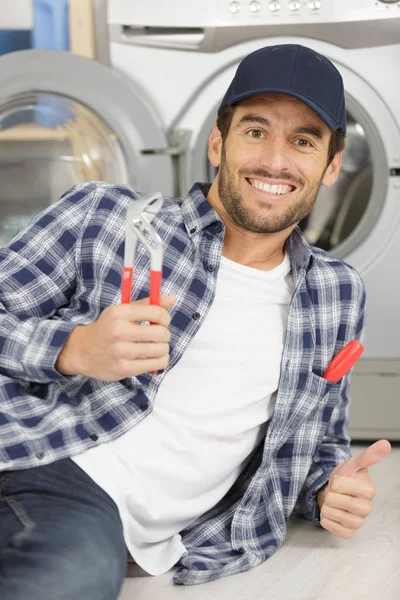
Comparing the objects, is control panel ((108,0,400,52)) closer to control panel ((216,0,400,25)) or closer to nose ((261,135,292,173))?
control panel ((216,0,400,25))

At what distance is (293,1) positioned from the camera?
1.81 metres

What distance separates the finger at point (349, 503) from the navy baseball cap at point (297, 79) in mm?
541

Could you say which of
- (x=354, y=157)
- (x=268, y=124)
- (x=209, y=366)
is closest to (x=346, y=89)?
(x=354, y=157)

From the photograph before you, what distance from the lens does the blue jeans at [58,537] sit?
3.00ft

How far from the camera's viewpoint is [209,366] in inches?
47.3

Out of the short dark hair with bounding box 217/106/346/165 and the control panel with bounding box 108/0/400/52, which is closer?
the short dark hair with bounding box 217/106/346/165

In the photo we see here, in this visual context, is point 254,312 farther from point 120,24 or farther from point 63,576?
point 120,24

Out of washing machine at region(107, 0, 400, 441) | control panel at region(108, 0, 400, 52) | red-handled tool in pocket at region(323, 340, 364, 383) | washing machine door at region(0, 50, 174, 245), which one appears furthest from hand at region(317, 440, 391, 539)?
control panel at region(108, 0, 400, 52)

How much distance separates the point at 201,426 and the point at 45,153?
0.94 metres

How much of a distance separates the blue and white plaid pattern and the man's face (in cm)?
5

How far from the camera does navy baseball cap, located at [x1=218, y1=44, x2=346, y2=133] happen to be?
1.19 metres

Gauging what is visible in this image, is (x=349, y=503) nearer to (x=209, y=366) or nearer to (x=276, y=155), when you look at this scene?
(x=209, y=366)

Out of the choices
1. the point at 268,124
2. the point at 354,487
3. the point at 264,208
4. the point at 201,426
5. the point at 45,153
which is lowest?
the point at 354,487

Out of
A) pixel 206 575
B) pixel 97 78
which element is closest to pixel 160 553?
pixel 206 575
